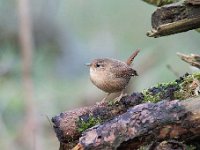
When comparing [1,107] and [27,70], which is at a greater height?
[27,70]

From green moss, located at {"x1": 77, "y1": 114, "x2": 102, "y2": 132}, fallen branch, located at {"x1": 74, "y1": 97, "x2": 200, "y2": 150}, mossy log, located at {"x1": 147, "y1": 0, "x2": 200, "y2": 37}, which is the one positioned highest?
mossy log, located at {"x1": 147, "y1": 0, "x2": 200, "y2": 37}

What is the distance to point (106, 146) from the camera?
7.80ft

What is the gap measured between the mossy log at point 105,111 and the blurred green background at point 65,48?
3.60m

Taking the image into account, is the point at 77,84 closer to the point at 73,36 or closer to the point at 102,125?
→ the point at 73,36

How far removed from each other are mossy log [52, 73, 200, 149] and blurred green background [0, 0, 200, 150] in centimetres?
360

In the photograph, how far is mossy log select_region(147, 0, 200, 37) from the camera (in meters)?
2.73

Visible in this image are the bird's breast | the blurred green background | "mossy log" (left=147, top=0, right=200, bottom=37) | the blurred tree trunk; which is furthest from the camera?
the blurred green background

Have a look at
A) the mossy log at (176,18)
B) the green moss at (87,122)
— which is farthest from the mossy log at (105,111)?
the mossy log at (176,18)

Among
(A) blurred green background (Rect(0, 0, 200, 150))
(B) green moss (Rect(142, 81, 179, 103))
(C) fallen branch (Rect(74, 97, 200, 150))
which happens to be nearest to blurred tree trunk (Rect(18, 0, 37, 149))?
(A) blurred green background (Rect(0, 0, 200, 150))

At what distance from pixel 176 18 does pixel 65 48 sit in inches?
208

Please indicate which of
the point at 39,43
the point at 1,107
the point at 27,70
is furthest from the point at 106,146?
the point at 39,43

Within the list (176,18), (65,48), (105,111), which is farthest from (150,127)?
(65,48)

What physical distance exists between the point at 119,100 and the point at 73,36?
5322 millimetres

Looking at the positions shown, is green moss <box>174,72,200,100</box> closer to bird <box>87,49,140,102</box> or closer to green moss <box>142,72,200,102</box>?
green moss <box>142,72,200,102</box>
